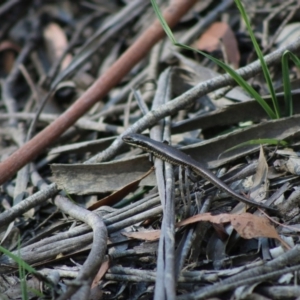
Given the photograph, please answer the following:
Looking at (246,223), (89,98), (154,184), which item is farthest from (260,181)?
(89,98)

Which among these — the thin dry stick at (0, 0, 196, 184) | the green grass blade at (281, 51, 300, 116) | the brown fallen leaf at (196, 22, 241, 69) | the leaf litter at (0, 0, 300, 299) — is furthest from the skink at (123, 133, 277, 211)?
the brown fallen leaf at (196, 22, 241, 69)

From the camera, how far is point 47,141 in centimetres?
358

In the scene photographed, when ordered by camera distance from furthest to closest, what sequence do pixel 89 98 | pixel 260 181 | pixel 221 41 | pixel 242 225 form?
pixel 221 41
pixel 89 98
pixel 260 181
pixel 242 225

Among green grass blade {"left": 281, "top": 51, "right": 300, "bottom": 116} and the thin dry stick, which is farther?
the thin dry stick

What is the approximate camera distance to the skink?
285cm

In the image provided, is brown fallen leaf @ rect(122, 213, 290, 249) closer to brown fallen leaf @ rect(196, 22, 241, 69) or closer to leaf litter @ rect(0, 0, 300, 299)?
leaf litter @ rect(0, 0, 300, 299)

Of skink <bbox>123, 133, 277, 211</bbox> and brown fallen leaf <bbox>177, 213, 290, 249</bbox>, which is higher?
skink <bbox>123, 133, 277, 211</bbox>

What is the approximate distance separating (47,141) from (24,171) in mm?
305

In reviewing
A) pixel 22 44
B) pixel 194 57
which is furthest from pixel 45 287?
pixel 22 44

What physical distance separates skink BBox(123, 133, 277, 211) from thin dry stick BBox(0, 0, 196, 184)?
533 millimetres

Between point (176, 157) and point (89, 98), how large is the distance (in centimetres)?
97

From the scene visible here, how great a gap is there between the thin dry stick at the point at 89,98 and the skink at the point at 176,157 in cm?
53

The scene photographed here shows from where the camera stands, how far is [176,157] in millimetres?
3166

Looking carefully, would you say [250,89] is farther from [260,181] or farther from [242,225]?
[242,225]
